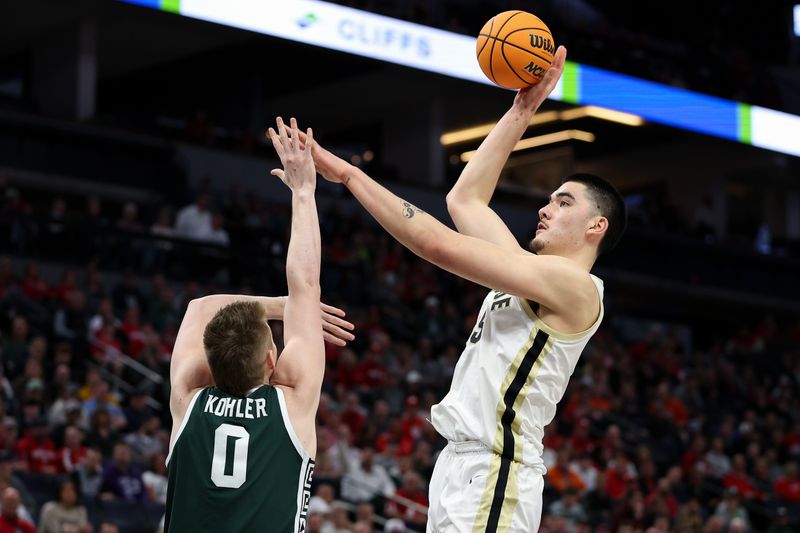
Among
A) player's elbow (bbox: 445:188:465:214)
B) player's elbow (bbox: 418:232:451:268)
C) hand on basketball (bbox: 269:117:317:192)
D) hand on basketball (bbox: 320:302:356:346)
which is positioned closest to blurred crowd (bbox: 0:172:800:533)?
hand on basketball (bbox: 320:302:356:346)

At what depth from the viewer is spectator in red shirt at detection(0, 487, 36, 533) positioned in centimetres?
1109

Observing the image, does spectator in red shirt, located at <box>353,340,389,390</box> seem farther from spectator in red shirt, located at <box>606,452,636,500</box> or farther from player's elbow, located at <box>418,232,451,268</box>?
player's elbow, located at <box>418,232,451,268</box>

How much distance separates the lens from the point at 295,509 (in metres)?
4.34

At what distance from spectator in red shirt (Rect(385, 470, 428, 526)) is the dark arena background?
3cm

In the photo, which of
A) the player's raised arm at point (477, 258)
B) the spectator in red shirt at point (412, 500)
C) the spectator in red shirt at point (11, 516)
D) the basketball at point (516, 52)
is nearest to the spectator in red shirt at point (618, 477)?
the spectator in red shirt at point (412, 500)

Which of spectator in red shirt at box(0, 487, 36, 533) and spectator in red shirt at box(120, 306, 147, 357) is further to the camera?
spectator in red shirt at box(120, 306, 147, 357)

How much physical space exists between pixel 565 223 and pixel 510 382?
70cm

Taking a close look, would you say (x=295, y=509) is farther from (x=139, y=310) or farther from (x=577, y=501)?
(x=139, y=310)

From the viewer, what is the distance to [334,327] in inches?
197

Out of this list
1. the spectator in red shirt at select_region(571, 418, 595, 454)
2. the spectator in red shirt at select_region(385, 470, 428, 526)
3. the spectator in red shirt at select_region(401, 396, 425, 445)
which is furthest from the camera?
the spectator in red shirt at select_region(571, 418, 595, 454)

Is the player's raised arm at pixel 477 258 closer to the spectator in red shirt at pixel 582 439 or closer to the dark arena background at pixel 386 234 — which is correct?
the dark arena background at pixel 386 234

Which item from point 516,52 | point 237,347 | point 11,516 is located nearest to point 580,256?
point 516,52

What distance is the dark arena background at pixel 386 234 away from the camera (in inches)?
582

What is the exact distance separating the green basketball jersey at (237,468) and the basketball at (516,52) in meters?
1.88
